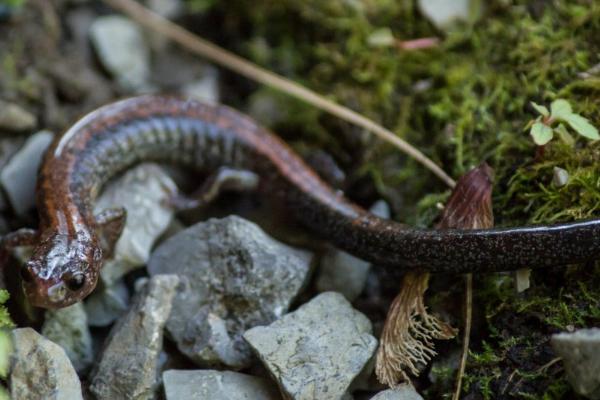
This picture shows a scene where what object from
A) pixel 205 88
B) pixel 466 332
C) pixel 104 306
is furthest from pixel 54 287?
Result: pixel 205 88

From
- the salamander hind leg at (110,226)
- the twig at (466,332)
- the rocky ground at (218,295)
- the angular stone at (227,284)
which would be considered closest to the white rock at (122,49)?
the rocky ground at (218,295)

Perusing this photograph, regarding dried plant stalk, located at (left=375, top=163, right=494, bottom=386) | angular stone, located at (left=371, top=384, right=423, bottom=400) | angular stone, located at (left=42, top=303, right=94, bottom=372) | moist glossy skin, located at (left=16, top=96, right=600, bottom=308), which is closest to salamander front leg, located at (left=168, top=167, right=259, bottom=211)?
moist glossy skin, located at (left=16, top=96, right=600, bottom=308)

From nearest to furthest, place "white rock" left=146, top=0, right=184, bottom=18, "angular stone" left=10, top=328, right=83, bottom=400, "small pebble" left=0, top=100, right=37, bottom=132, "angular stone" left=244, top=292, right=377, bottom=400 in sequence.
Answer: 1. "angular stone" left=10, top=328, right=83, bottom=400
2. "angular stone" left=244, top=292, right=377, bottom=400
3. "small pebble" left=0, top=100, right=37, bottom=132
4. "white rock" left=146, top=0, right=184, bottom=18

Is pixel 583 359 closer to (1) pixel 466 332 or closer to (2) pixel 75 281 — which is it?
(1) pixel 466 332

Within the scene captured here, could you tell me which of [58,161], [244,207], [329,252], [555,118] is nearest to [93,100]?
[58,161]

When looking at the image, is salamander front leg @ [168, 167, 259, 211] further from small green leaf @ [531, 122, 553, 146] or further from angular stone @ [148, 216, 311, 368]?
small green leaf @ [531, 122, 553, 146]

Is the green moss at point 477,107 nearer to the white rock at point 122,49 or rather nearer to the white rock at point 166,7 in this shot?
the white rock at point 166,7

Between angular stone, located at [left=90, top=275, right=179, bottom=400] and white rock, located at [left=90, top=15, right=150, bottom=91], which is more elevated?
white rock, located at [left=90, top=15, right=150, bottom=91]
